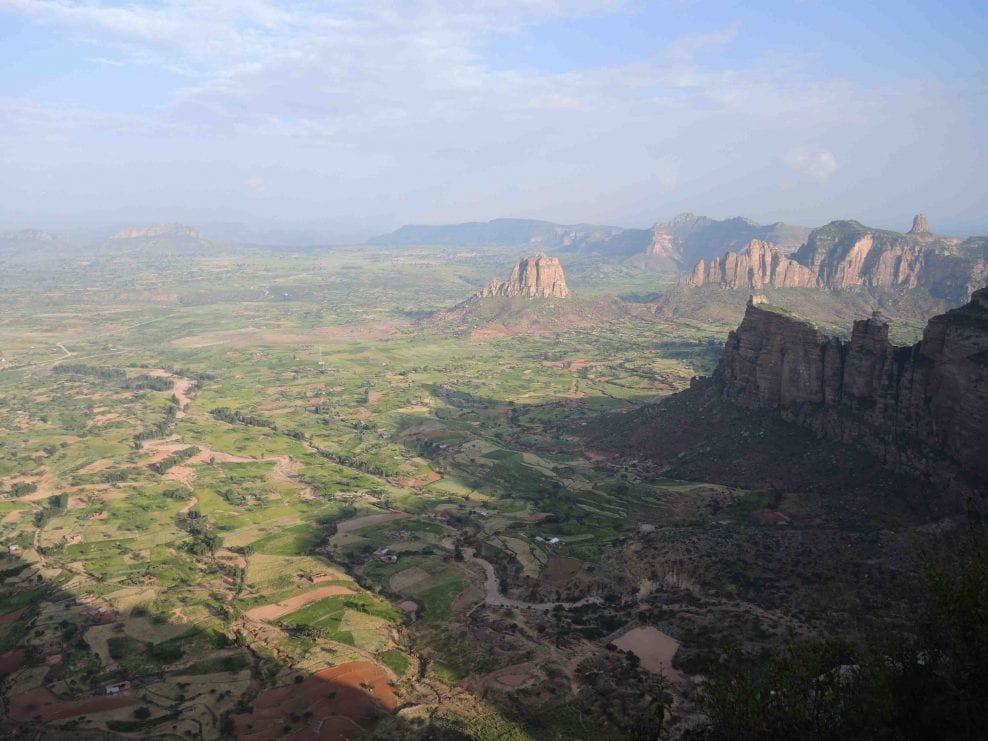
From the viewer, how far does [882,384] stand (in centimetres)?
9450

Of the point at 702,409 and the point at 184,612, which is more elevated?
the point at 702,409

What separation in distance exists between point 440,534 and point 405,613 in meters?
21.6

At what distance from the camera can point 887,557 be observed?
7300 centimetres

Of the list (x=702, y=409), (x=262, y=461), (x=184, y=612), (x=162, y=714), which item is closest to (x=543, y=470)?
(x=702, y=409)

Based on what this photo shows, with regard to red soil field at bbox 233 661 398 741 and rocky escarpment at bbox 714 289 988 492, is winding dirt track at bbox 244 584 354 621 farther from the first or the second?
rocky escarpment at bbox 714 289 988 492

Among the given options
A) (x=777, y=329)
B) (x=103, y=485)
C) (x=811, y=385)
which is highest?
(x=777, y=329)

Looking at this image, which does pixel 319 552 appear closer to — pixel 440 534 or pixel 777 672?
pixel 440 534

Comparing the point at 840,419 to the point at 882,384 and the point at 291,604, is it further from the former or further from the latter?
the point at 291,604

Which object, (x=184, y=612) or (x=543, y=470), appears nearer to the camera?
(x=184, y=612)

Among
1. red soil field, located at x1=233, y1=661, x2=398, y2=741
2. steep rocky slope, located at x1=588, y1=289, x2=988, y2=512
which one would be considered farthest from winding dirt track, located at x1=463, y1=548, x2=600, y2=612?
steep rocky slope, located at x1=588, y1=289, x2=988, y2=512

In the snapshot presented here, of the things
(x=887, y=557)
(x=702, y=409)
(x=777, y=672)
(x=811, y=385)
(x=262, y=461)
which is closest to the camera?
(x=777, y=672)

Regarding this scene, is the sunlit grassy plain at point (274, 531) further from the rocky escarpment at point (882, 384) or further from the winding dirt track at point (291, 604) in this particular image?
the rocky escarpment at point (882, 384)

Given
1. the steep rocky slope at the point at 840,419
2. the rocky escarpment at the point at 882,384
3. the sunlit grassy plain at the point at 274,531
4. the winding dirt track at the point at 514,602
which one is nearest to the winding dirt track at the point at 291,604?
the sunlit grassy plain at the point at 274,531

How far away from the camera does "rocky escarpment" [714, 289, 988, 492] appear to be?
79.8 m
